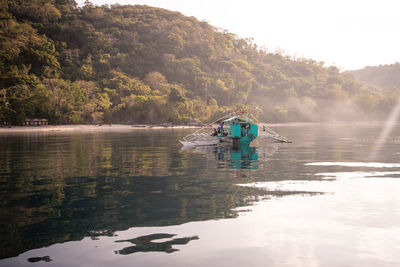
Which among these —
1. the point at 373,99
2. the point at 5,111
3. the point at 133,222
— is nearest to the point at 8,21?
the point at 5,111

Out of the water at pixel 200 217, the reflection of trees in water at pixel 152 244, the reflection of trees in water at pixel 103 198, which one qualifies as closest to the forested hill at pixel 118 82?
the reflection of trees in water at pixel 103 198

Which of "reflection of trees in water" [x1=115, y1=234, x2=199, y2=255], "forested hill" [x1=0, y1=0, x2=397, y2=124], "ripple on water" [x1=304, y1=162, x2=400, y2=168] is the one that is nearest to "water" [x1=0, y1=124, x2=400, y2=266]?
"reflection of trees in water" [x1=115, y1=234, x2=199, y2=255]

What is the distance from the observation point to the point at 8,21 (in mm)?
134750

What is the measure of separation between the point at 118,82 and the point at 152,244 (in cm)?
12912

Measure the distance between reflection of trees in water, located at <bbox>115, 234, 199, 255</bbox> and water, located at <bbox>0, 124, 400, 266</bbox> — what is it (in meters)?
0.03

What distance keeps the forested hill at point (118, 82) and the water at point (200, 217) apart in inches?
2879

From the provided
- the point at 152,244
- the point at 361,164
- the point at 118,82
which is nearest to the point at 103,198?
the point at 152,244

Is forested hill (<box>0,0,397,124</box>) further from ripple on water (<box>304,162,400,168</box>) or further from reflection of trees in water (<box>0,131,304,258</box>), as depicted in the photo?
ripple on water (<box>304,162,400,168</box>)

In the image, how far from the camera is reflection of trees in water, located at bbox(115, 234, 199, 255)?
9055 millimetres

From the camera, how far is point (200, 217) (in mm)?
11820

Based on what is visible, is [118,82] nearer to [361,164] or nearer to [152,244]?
[361,164]

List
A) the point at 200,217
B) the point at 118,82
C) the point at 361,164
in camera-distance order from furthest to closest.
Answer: the point at 118,82
the point at 361,164
the point at 200,217

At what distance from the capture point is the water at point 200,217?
28.5 ft

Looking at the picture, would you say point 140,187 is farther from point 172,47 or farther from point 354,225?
point 172,47
